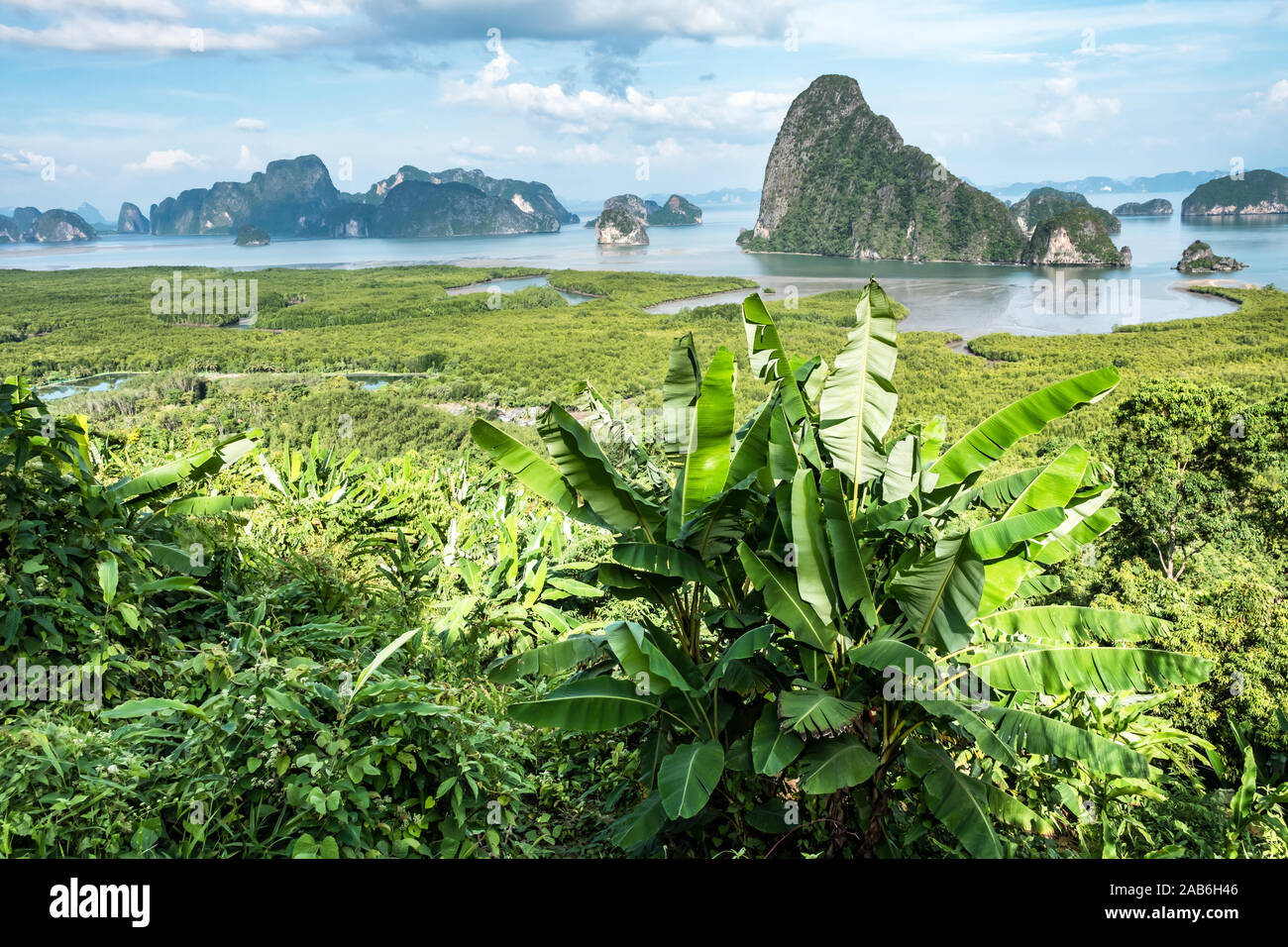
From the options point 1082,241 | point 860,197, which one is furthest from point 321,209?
point 1082,241

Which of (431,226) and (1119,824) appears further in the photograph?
(431,226)

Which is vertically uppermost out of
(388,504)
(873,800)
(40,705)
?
(388,504)

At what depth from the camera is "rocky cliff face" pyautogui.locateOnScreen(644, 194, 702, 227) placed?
474 ft

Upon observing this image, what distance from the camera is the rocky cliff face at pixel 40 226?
102 meters

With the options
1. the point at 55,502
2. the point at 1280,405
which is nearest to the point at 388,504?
the point at 55,502

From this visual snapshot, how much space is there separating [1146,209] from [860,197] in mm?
70629

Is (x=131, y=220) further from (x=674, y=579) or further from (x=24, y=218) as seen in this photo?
(x=674, y=579)

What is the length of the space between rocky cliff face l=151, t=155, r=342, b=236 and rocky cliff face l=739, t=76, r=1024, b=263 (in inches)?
3027

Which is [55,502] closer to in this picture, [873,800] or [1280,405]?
[873,800]

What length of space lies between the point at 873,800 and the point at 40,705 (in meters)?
2.67

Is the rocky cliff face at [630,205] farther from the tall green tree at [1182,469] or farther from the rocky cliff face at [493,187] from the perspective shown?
the tall green tree at [1182,469]

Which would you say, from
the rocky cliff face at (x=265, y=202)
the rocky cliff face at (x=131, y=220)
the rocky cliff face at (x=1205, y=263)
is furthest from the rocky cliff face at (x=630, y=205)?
the rocky cliff face at (x=131, y=220)

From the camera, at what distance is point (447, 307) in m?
49.2

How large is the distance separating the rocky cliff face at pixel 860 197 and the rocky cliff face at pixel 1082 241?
6.68m
